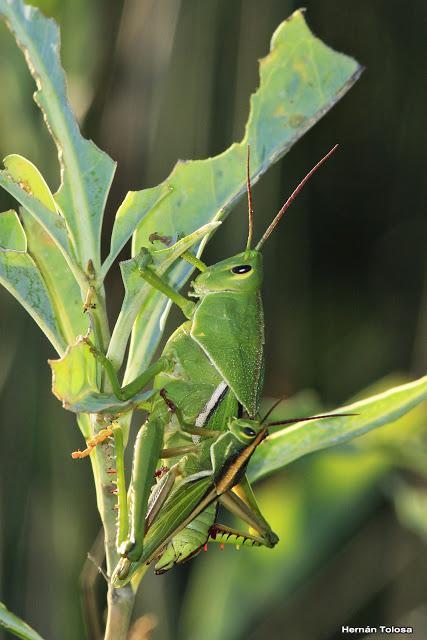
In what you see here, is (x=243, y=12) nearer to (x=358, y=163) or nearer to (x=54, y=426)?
(x=358, y=163)

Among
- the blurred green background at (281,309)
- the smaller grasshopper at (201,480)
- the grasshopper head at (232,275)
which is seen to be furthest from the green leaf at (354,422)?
the blurred green background at (281,309)

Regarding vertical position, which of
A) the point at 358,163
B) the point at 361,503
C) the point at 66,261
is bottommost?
the point at 361,503

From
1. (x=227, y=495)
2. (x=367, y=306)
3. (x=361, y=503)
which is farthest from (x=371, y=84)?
(x=227, y=495)

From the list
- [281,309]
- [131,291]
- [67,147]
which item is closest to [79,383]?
[131,291]

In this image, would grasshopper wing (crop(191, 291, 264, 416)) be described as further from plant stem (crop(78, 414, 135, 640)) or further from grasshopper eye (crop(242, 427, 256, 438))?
plant stem (crop(78, 414, 135, 640))

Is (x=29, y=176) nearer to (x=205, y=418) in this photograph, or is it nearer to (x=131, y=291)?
(x=131, y=291)

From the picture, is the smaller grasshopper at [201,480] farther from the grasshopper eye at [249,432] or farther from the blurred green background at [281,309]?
the blurred green background at [281,309]

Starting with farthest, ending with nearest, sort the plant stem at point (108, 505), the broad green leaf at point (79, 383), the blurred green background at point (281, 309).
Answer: the blurred green background at point (281, 309), the plant stem at point (108, 505), the broad green leaf at point (79, 383)

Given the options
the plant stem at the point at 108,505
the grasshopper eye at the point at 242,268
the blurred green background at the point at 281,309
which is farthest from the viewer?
the blurred green background at the point at 281,309
